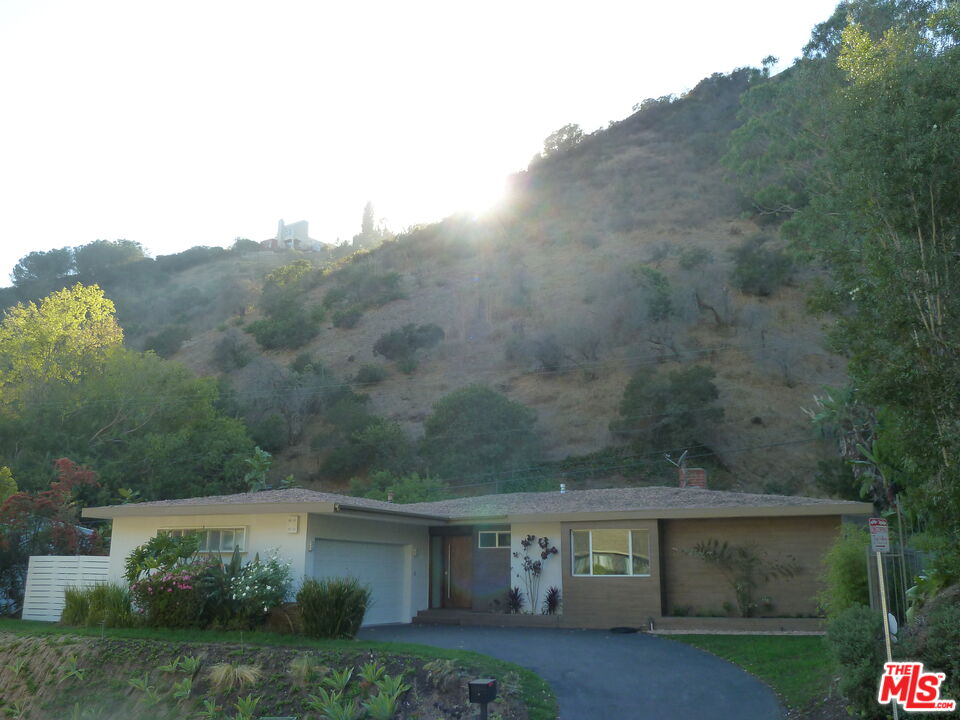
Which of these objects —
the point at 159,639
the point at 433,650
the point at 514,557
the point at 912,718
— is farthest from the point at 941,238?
the point at 159,639

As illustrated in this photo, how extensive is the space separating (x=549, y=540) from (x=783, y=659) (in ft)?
24.1

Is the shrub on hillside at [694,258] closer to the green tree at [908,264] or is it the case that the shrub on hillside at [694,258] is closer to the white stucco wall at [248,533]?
the white stucco wall at [248,533]

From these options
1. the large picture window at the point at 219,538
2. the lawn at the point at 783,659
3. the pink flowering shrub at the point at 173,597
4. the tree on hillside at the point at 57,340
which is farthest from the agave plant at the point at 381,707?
the tree on hillside at the point at 57,340

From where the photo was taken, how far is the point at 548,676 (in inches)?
525

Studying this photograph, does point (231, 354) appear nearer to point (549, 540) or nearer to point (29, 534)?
point (29, 534)

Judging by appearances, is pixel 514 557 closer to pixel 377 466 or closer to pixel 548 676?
pixel 548 676

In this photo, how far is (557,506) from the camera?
21.0 meters

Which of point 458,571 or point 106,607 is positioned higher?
point 458,571

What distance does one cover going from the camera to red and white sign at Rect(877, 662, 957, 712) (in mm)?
8227

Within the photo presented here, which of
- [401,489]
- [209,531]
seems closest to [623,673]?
[209,531]

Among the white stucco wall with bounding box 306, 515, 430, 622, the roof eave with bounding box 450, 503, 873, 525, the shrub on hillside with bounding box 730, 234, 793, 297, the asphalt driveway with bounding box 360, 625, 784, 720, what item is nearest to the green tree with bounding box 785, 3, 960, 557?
the asphalt driveway with bounding box 360, 625, 784, 720

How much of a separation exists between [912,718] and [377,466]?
107 ft

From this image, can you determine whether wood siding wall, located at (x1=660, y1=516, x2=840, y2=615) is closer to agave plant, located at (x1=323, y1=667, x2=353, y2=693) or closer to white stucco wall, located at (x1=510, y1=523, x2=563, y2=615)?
white stucco wall, located at (x1=510, y1=523, x2=563, y2=615)

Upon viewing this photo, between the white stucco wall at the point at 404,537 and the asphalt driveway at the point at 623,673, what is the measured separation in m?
2.23
